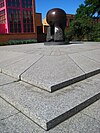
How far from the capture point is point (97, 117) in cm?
267

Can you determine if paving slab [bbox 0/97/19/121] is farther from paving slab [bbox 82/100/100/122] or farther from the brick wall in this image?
the brick wall

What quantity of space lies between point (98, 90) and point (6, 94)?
80.2 inches

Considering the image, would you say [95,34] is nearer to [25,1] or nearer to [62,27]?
[62,27]

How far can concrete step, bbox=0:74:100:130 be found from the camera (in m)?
2.52

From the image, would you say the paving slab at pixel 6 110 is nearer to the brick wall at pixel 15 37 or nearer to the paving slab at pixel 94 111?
the paving slab at pixel 94 111

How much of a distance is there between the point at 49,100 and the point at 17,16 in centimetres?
3318

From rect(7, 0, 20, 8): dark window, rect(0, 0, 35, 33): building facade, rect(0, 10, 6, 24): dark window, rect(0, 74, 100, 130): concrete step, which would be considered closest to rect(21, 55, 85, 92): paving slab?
rect(0, 74, 100, 130): concrete step

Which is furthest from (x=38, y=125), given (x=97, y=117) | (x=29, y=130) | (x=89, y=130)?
(x=97, y=117)

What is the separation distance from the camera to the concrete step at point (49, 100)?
99.3 inches

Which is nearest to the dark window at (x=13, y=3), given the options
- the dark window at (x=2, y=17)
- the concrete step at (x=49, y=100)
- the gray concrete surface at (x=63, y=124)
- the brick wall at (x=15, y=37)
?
the dark window at (x=2, y=17)

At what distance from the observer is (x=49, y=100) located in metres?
2.99

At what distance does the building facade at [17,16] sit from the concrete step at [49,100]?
102 ft

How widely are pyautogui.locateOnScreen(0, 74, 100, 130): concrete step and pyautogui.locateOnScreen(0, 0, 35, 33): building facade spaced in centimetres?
3122

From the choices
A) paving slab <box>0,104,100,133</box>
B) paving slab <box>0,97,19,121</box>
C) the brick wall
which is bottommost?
paving slab <box>0,104,100,133</box>
